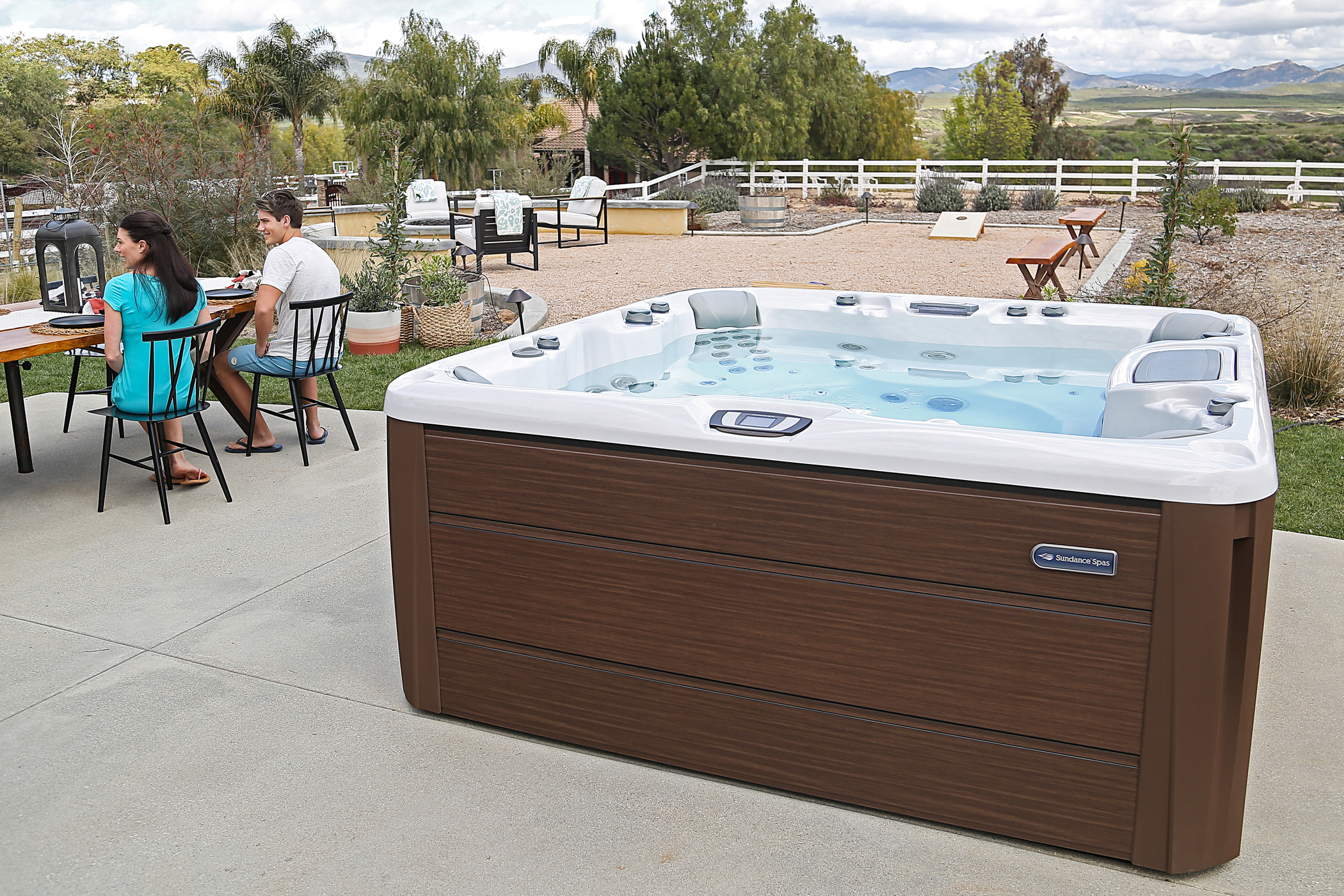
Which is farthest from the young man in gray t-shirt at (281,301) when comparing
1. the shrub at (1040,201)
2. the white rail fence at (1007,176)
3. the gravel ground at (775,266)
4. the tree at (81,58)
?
the tree at (81,58)

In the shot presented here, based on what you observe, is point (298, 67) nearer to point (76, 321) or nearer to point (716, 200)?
point (716, 200)

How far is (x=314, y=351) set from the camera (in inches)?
→ 180

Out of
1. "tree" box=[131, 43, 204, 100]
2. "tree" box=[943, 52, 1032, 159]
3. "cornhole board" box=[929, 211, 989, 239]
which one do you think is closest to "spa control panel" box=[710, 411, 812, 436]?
"cornhole board" box=[929, 211, 989, 239]

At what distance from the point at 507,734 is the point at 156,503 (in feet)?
7.77

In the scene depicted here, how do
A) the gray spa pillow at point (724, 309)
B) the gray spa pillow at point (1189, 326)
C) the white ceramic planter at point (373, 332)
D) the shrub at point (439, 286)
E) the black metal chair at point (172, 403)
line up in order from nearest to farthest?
the gray spa pillow at point (1189, 326) → the black metal chair at point (172, 403) → the gray spa pillow at point (724, 309) → the white ceramic planter at point (373, 332) → the shrub at point (439, 286)

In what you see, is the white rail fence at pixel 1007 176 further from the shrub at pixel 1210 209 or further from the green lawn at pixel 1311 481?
the green lawn at pixel 1311 481

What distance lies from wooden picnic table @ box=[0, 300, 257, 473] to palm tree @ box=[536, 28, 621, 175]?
81.7 ft

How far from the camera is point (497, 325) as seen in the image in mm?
7824

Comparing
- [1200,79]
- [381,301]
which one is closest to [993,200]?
[381,301]

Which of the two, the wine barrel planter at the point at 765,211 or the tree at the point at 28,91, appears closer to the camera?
the wine barrel planter at the point at 765,211

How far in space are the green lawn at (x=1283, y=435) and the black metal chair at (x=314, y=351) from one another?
71 cm

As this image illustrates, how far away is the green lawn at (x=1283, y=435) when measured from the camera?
3.75m

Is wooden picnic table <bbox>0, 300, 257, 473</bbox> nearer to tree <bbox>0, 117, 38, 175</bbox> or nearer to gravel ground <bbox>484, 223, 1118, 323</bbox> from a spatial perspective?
gravel ground <bbox>484, 223, 1118, 323</bbox>

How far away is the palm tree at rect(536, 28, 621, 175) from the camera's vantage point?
3019cm
